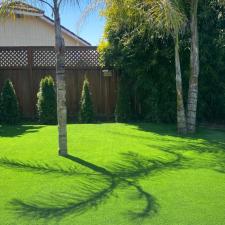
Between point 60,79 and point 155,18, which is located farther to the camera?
point 155,18

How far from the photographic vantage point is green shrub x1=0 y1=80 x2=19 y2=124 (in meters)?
10.1

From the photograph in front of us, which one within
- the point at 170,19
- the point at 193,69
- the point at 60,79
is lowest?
the point at 60,79

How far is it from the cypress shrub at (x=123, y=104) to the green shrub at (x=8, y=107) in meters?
2.82

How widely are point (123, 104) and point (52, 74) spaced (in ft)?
8.28

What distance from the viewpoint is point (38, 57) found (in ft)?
37.3

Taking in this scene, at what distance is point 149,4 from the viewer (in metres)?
8.18

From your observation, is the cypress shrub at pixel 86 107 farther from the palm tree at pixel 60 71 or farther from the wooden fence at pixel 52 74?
the palm tree at pixel 60 71

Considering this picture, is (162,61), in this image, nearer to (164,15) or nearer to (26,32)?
(164,15)

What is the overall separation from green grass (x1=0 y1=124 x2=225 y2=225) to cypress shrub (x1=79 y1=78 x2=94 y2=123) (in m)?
2.73

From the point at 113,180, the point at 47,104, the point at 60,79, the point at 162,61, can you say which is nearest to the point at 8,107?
the point at 47,104

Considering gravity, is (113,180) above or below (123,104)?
below

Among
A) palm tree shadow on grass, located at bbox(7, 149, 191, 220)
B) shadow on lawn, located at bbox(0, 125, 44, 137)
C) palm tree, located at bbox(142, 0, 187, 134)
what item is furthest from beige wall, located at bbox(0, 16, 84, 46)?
palm tree shadow on grass, located at bbox(7, 149, 191, 220)

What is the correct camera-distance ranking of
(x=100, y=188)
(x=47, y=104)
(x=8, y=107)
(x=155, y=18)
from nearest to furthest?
(x=100, y=188) < (x=155, y=18) < (x=8, y=107) < (x=47, y=104)

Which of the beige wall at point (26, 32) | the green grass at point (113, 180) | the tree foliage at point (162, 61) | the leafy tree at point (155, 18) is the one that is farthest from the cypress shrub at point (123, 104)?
the beige wall at point (26, 32)
